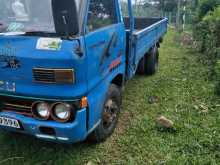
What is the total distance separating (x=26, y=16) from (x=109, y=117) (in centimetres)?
165

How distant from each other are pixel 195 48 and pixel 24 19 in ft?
27.3

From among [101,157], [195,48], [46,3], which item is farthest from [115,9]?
[195,48]

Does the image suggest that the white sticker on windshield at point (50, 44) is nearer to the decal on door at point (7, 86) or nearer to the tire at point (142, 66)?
A: the decal on door at point (7, 86)

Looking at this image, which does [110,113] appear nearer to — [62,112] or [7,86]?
[62,112]

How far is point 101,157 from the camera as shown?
12.7 ft

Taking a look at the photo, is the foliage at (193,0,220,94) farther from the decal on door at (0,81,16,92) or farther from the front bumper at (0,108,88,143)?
the decal on door at (0,81,16,92)

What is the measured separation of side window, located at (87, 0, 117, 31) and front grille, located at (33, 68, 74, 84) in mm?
645

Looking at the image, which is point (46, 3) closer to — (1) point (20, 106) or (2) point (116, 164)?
(1) point (20, 106)

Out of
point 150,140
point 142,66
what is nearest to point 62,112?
point 150,140

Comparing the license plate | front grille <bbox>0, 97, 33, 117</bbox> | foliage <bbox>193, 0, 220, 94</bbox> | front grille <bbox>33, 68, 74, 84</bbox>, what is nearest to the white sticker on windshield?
front grille <bbox>33, 68, 74, 84</bbox>

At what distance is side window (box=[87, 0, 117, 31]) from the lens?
3.46 meters

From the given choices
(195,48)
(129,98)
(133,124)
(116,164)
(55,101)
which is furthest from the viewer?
(195,48)

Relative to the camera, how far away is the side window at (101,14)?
11.4 feet

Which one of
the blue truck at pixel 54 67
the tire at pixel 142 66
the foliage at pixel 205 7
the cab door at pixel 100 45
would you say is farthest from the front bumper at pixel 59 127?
the foliage at pixel 205 7
